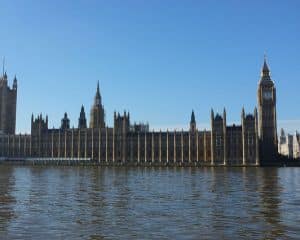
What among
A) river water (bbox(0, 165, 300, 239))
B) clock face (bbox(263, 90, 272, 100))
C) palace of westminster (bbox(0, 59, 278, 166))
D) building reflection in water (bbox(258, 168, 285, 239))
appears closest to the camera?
river water (bbox(0, 165, 300, 239))

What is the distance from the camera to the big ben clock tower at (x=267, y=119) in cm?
16218

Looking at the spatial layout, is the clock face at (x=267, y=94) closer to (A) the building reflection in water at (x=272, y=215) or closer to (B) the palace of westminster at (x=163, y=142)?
(B) the palace of westminster at (x=163, y=142)

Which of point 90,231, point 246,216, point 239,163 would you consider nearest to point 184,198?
point 246,216

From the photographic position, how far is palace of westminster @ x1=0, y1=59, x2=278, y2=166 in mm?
161875

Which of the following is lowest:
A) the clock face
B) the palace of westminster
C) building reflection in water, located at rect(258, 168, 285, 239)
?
building reflection in water, located at rect(258, 168, 285, 239)

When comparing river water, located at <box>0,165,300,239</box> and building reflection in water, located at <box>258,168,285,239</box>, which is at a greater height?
river water, located at <box>0,165,300,239</box>

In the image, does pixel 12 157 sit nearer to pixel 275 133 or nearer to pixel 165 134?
pixel 165 134

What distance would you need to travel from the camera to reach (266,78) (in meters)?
177

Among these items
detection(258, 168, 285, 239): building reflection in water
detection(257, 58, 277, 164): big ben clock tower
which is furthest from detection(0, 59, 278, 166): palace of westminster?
detection(258, 168, 285, 239): building reflection in water

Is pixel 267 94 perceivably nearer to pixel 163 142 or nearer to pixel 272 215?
pixel 163 142

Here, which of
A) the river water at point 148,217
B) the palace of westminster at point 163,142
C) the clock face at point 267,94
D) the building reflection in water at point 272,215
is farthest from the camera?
the clock face at point 267,94

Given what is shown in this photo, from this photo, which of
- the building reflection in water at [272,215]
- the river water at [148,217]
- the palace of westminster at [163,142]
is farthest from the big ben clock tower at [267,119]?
the river water at [148,217]

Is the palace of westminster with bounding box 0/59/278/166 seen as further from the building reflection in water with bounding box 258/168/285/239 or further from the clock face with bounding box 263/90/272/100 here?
the building reflection in water with bounding box 258/168/285/239

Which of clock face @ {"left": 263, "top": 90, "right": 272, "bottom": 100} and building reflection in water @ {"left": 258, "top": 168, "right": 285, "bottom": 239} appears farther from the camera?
clock face @ {"left": 263, "top": 90, "right": 272, "bottom": 100}
